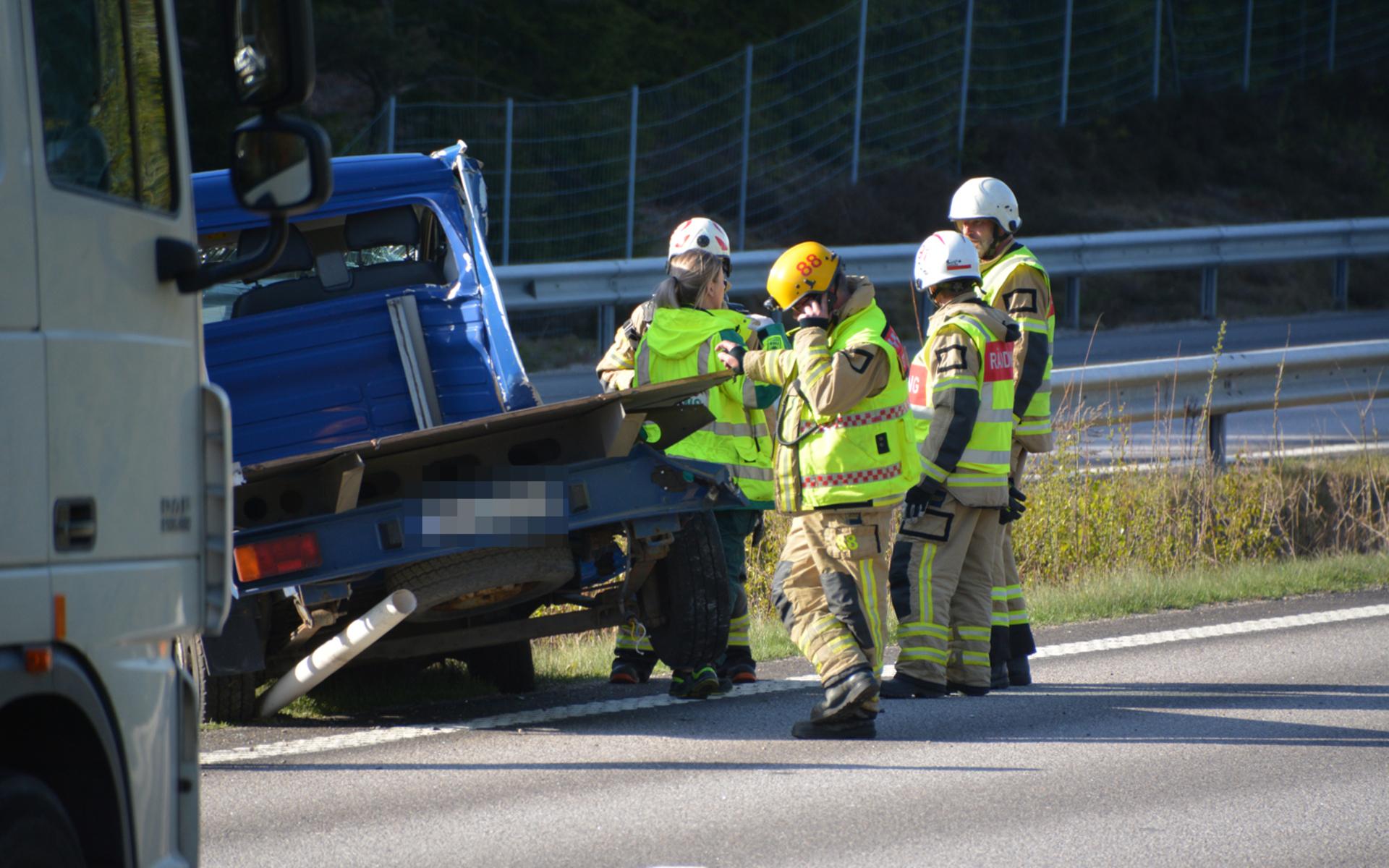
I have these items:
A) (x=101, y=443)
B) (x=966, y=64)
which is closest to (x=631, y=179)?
(x=966, y=64)

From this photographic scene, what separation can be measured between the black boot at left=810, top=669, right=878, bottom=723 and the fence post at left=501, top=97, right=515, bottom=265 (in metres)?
11.8

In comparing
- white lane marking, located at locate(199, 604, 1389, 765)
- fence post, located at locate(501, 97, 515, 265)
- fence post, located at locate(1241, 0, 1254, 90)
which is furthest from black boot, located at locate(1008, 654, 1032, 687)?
fence post, located at locate(1241, 0, 1254, 90)

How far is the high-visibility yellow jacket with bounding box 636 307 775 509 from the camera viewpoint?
7.12 metres

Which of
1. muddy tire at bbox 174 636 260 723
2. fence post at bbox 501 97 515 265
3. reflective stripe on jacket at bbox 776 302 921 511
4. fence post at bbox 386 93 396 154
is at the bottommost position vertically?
muddy tire at bbox 174 636 260 723

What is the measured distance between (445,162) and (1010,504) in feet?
10.8

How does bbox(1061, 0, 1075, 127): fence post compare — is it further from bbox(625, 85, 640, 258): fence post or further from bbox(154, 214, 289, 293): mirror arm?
bbox(154, 214, 289, 293): mirror arm

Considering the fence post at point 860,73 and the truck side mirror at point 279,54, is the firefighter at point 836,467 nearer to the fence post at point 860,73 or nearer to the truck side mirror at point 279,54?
the truck side mirror at point 279,54

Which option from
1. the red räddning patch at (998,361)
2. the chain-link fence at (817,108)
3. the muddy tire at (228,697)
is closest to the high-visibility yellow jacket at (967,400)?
the red räddning patch at (998,361)

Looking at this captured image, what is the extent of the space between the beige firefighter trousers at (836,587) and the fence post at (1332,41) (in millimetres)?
Result: 25691

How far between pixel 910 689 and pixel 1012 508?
0.92 m

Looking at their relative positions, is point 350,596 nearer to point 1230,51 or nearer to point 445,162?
point 445,162

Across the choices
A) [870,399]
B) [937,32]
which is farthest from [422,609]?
[937,32]

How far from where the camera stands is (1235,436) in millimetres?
14000

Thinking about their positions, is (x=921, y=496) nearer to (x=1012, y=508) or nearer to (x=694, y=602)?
(x=1012, y=508)
